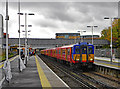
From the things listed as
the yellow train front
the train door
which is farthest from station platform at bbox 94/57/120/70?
the train door

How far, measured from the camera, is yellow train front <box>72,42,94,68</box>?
2181 cm

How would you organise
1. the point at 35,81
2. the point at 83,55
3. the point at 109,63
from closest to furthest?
the point at 35,81
the point at 83,55
the point at 109,63

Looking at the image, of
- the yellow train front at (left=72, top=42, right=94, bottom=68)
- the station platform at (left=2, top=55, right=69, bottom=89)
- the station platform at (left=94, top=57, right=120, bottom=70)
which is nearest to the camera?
the station platform at (left=2, top=55, right=69, bottom=89)

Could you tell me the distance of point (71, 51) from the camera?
2325cm

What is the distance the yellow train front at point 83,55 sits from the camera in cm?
2181

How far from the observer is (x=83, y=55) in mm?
21891

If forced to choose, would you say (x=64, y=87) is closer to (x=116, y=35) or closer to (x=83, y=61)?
(x=83, y=61)

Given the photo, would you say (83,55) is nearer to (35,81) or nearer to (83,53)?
(83,53)

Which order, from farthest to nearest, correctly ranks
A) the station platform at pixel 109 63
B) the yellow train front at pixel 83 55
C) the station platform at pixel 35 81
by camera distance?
the station platform at pixel 109 63
the yellow train front at pixel 83 55
the station platform at pixel 35 81

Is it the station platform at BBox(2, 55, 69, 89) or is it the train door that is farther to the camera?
the train door

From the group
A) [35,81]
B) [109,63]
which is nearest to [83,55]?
[109,63]

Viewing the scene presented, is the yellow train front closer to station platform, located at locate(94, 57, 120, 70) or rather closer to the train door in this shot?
the train door

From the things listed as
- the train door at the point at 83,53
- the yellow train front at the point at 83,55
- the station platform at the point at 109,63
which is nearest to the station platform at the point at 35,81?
the yellow train front at the point at 83,55

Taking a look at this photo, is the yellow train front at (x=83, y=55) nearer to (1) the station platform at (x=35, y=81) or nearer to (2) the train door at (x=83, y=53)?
(2) the train door at (x=83, y=53)
